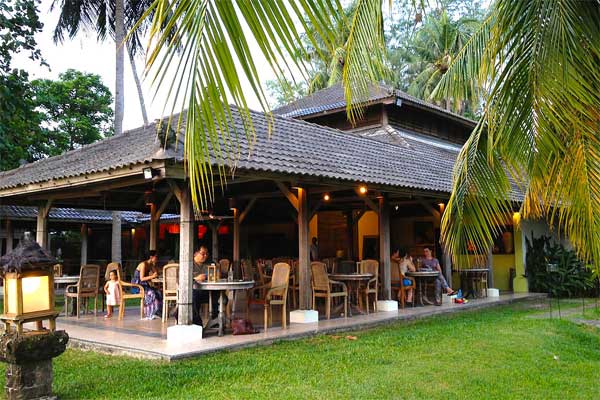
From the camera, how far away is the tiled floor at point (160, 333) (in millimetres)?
6977

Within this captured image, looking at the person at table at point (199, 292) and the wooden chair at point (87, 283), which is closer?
the person at table at point (199, 292)

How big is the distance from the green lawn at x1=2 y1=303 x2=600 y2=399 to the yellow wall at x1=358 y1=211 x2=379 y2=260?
8.32 meters

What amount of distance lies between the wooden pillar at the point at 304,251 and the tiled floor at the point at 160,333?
0.49 meters

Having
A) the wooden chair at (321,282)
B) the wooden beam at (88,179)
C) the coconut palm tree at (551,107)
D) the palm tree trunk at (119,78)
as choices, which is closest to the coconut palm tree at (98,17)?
the palm tree trunk at (119,78)

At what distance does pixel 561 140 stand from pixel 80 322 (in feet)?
27.0

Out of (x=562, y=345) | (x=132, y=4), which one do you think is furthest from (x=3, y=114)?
(x=562, y=345)

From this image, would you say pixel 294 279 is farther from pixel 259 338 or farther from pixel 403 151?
pixel 403 151

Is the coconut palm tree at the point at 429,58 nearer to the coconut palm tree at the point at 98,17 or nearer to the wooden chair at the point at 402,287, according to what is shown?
the coconut palm tree at the point at 98,17

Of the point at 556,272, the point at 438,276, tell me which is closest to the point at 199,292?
the point at 438,276

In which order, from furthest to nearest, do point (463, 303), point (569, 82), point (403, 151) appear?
point (403, 151) < point (463, 303) < point (569, 82)

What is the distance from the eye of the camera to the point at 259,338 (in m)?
7.71

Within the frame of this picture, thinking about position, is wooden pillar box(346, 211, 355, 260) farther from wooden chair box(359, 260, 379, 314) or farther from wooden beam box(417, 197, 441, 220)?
wooden chair box(359, 260, 379, 314)

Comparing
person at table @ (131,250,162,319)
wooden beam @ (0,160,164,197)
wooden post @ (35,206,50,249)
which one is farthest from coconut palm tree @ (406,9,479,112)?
wooden beam @ (0,160,164,197)

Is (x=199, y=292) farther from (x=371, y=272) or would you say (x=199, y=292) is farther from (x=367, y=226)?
(x=367, y=226)
